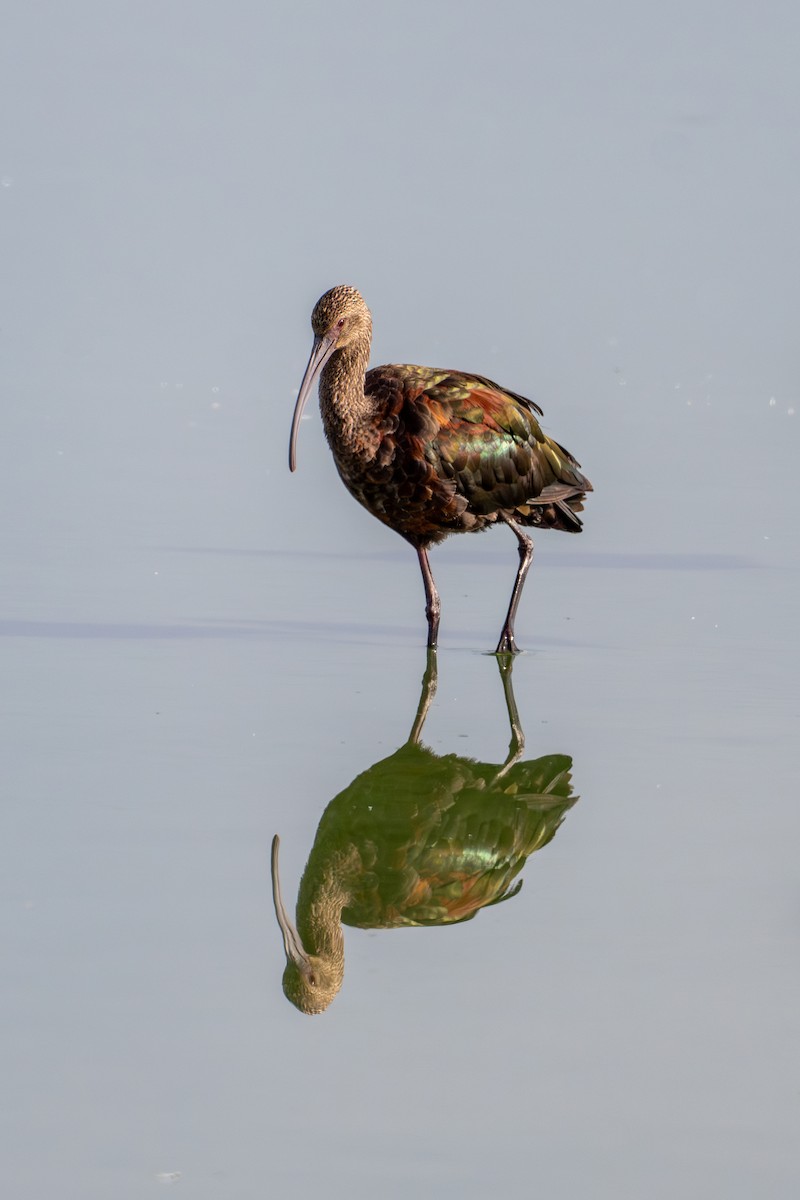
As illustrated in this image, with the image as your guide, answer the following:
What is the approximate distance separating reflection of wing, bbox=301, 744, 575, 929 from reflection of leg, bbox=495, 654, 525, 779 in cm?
8

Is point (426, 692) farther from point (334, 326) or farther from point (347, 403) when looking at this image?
point (334, 326)

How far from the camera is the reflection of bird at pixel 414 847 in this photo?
17.9ft

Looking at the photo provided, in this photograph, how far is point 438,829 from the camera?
6.41m

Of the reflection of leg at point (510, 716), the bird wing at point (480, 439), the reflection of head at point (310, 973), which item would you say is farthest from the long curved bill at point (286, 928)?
the bird wing at point (480, 439)

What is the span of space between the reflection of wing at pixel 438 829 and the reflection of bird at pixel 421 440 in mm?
1761

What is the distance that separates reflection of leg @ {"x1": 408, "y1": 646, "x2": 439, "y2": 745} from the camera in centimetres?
759

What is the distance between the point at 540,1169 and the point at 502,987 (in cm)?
92

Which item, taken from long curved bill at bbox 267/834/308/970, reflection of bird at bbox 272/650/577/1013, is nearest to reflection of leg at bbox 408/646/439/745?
reflection of bird at bbox 272/650/577/1013

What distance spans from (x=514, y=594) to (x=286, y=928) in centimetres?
386

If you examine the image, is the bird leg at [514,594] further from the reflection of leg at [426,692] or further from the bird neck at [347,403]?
the bird neck at [347,403]

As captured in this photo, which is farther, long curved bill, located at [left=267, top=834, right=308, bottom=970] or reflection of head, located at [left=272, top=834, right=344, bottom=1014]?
long curved bill, located at [left=267, top=834, right=308, bottom=970]

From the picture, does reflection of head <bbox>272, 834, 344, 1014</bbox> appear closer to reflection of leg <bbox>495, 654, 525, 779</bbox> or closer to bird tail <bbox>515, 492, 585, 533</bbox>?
reflection of leg <bbox>495, 654, 525, 779</bbox>

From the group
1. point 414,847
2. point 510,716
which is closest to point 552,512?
point 510,716

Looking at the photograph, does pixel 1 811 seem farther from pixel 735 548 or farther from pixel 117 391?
pixel 117 391
